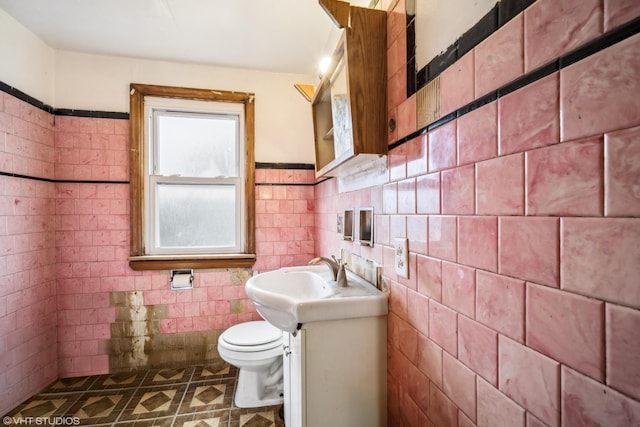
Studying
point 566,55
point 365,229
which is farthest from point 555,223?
point 365,229

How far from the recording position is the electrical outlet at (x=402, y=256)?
1068 millimetres

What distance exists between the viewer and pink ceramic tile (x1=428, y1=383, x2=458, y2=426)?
82 centimetres

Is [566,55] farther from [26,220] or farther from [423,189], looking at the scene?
[26,220]

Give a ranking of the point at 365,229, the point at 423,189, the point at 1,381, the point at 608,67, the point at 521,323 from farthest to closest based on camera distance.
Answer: the point at 1,381 < the point at 365,229 < the point at 423,189 < the point at 521,323 < the point at 608,67

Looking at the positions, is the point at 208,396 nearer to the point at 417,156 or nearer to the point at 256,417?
the point at 256,417

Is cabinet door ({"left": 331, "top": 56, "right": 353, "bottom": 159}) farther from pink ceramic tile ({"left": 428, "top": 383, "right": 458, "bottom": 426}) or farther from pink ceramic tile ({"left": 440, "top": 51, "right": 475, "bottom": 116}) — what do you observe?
pink ceramic tile ({"left": 428, "top": 383, "right": 458, "bottom": 426})

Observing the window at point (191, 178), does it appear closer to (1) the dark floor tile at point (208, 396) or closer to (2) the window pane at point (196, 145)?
(2) the window pane at point (196, 145)

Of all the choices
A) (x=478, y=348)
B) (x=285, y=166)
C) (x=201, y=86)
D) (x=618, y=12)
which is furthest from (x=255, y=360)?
(x=201, y=86)

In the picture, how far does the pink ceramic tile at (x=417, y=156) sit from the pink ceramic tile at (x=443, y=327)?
0.43 meters

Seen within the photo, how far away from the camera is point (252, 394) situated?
191 cm

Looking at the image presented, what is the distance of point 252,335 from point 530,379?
1.64m

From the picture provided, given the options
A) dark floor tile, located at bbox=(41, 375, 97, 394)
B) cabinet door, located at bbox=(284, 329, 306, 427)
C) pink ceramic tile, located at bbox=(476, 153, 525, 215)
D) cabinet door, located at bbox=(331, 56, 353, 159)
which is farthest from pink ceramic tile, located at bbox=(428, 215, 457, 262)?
dark floor tile, located at bbox=(41, 375, 97, 394)

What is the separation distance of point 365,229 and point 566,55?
104cm

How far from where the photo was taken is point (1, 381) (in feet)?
5.78
